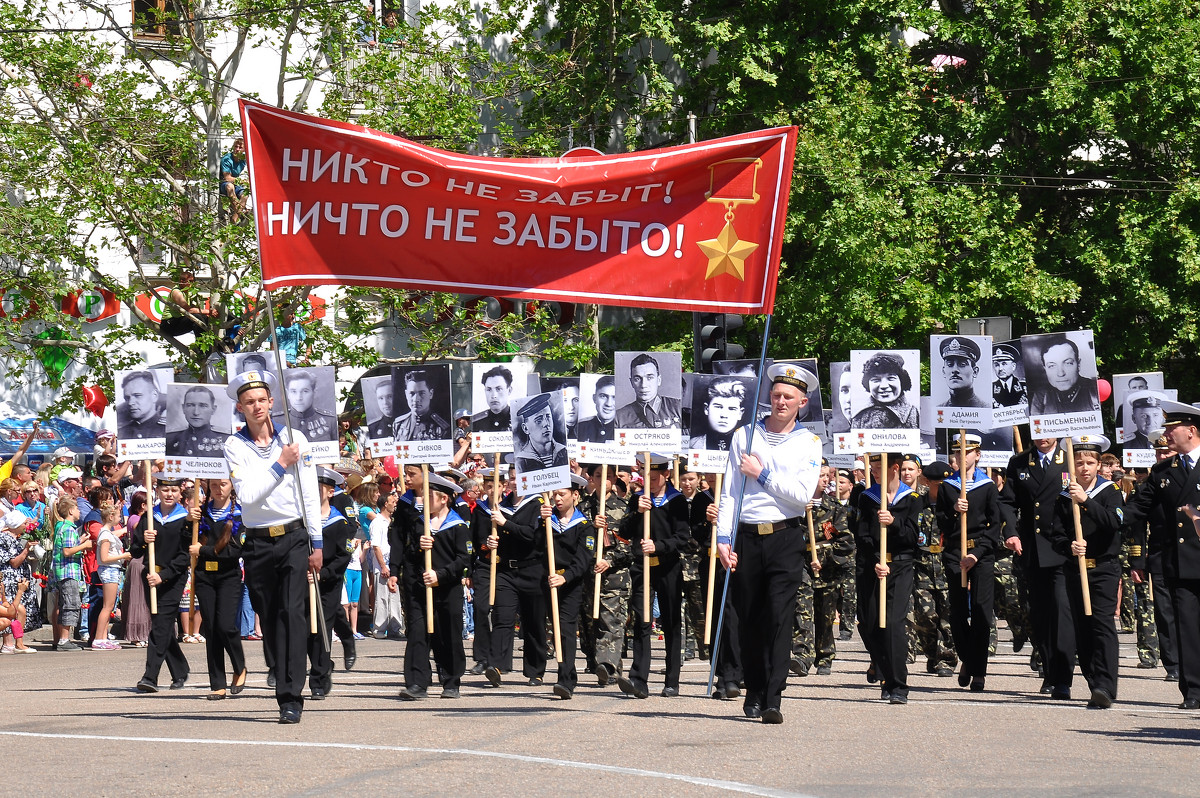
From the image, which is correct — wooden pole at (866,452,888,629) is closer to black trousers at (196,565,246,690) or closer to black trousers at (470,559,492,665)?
black trousers at (470,559,492,665)

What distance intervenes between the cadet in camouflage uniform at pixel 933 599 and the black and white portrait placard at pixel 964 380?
0.53m

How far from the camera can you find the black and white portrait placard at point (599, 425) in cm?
1384

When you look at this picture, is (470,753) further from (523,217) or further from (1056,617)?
(1056,617)

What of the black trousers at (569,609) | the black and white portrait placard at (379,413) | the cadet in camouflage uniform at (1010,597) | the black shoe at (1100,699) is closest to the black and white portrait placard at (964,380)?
the cadet in camouflage uniform at (1010,597)

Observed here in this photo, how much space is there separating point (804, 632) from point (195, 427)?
221 inches

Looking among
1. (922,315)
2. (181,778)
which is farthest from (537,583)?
(922,315)

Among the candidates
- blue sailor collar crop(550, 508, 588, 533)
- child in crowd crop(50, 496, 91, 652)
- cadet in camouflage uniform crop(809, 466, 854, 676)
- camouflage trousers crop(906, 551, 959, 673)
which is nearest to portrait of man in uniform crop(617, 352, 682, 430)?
blue sailor collar crop(550, 508, 588, 533)

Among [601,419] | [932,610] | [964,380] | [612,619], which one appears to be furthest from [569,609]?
[964,380]

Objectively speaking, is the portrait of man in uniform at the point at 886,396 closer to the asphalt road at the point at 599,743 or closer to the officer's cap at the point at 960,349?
the officer's cap at the point at 960,349

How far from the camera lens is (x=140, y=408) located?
49.1 feet

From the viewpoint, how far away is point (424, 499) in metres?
13.1

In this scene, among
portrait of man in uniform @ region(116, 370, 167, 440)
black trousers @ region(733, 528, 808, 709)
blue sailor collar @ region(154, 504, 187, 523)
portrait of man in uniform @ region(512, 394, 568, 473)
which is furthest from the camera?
portrait of man in uniform @ region(116, 370, 167, 440)

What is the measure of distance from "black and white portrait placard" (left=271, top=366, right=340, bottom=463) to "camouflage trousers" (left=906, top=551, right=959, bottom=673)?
508 cm

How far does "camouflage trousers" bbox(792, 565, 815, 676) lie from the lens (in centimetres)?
1501
